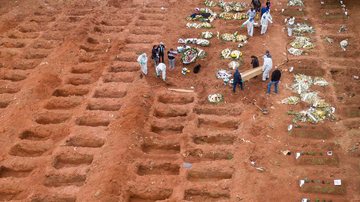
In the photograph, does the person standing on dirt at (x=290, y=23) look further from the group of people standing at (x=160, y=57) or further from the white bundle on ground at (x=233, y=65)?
the group of people standing at (x=160, y=57)

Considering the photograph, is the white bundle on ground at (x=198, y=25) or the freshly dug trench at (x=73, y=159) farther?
the white bundle on ground at (x=198, y=25)

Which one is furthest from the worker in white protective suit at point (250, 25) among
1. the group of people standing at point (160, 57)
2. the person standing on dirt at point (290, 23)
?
the group of people standing at point (160, 57)

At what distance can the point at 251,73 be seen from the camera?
45.3 ft

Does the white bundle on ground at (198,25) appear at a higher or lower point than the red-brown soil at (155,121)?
higher

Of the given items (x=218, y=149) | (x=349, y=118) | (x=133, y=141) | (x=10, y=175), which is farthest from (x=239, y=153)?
(x=10, y=175)

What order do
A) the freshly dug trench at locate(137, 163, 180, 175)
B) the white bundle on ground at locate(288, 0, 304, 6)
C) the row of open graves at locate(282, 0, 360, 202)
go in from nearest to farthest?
the row of open graves at locate(282, 0, 360, 202)
the freshly dug trench at locate(137, 163, 180, 175)
the white bundle on ground at locate(288, 0, 304, 6)

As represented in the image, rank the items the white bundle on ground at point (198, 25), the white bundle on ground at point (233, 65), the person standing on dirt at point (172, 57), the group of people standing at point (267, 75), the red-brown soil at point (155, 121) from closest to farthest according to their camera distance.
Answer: the red-brown soil at point (155, 121) < the group of people standing at point (267, 75) < the person standing on dirt at point (172, 57) < the white bundle on ground at point (233, 65) < the white bundle on ground at point (198, 25)

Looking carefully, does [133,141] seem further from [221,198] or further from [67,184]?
[221,198]

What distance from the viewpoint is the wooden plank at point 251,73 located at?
13766 millimetres

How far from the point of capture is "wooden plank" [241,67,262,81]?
13.8 metres

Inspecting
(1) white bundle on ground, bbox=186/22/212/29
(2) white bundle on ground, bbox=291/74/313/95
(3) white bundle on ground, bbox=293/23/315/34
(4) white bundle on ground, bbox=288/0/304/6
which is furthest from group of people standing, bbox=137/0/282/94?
(4) white bundle on ground, bbox=288/0/304/6

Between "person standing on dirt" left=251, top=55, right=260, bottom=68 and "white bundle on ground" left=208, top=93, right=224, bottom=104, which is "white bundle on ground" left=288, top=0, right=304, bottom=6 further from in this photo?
"white bundle on ground" left=208, top=93, right=224, bottom=104

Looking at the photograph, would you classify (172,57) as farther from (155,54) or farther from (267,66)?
(267,66)

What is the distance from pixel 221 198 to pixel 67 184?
4.64 meters
